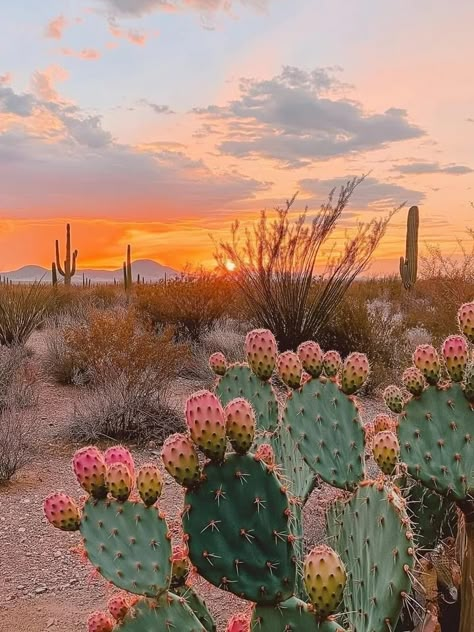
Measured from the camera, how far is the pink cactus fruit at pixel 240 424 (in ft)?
7.72

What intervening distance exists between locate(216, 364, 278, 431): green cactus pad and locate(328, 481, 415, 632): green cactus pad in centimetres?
201

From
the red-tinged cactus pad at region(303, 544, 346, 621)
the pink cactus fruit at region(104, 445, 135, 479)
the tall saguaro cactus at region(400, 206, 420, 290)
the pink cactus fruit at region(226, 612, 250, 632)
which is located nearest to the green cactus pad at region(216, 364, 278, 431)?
the pink cactus fruit at region(226, 612, 250, 632)

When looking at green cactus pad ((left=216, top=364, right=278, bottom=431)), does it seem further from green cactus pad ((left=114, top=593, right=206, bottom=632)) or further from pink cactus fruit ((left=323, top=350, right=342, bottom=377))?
→ green cactus pad ((left=114, top=593, right=206, bottom=632))

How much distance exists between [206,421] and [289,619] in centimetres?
70

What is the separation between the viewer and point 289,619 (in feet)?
7.80

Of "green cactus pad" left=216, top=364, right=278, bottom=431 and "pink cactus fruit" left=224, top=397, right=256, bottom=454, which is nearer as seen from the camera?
"pink cactus fruit" left=224, top=397, right=256, bottom=454

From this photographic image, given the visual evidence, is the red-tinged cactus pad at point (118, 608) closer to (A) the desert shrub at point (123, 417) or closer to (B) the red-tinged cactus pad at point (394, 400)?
(B) the red-tinged cactus pad at point (394, 400)

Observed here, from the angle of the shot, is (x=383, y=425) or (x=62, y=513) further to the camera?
(x=383, y=425)

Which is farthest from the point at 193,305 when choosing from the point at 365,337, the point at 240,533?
the point at 240,533

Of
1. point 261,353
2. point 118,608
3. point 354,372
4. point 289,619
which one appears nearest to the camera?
point 289,619

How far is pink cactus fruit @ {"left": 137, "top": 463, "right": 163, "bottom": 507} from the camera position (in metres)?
2.59

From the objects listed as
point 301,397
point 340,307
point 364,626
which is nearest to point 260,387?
point 301,397

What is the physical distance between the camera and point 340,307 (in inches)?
496

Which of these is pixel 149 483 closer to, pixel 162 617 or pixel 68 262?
pixel 162 617
